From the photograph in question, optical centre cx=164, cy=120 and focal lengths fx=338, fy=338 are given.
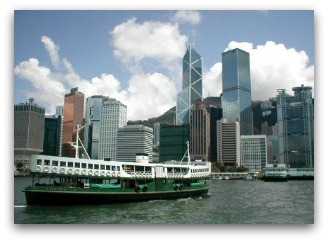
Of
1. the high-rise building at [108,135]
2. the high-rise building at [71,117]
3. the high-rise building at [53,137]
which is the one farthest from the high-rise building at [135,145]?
the high-rise building at [53,137]

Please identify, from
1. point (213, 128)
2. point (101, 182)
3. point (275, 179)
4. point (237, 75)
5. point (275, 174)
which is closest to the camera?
point (101, 182)

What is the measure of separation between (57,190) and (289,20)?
10576mm

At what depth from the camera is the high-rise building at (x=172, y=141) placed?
68375 mm

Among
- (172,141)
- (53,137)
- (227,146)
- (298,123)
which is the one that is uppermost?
(298,123)

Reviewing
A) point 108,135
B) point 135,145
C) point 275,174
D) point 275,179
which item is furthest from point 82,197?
point 275,179

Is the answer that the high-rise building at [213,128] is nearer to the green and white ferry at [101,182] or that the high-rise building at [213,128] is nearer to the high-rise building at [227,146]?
the high-rise building at [227,146]

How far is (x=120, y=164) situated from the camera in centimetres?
1567

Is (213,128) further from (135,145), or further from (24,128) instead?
(24,128)

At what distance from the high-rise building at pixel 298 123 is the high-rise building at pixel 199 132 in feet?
140

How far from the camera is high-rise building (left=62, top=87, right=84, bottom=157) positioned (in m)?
13.5

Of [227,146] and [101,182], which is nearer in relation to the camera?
[101,182]

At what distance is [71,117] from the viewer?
17.4m

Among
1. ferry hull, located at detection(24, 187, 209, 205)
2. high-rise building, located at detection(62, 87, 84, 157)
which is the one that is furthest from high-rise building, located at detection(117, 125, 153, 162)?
ferry hull, located at detection(24, 187, 209, 205)

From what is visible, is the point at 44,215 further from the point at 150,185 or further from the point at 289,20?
the point at 289,20
